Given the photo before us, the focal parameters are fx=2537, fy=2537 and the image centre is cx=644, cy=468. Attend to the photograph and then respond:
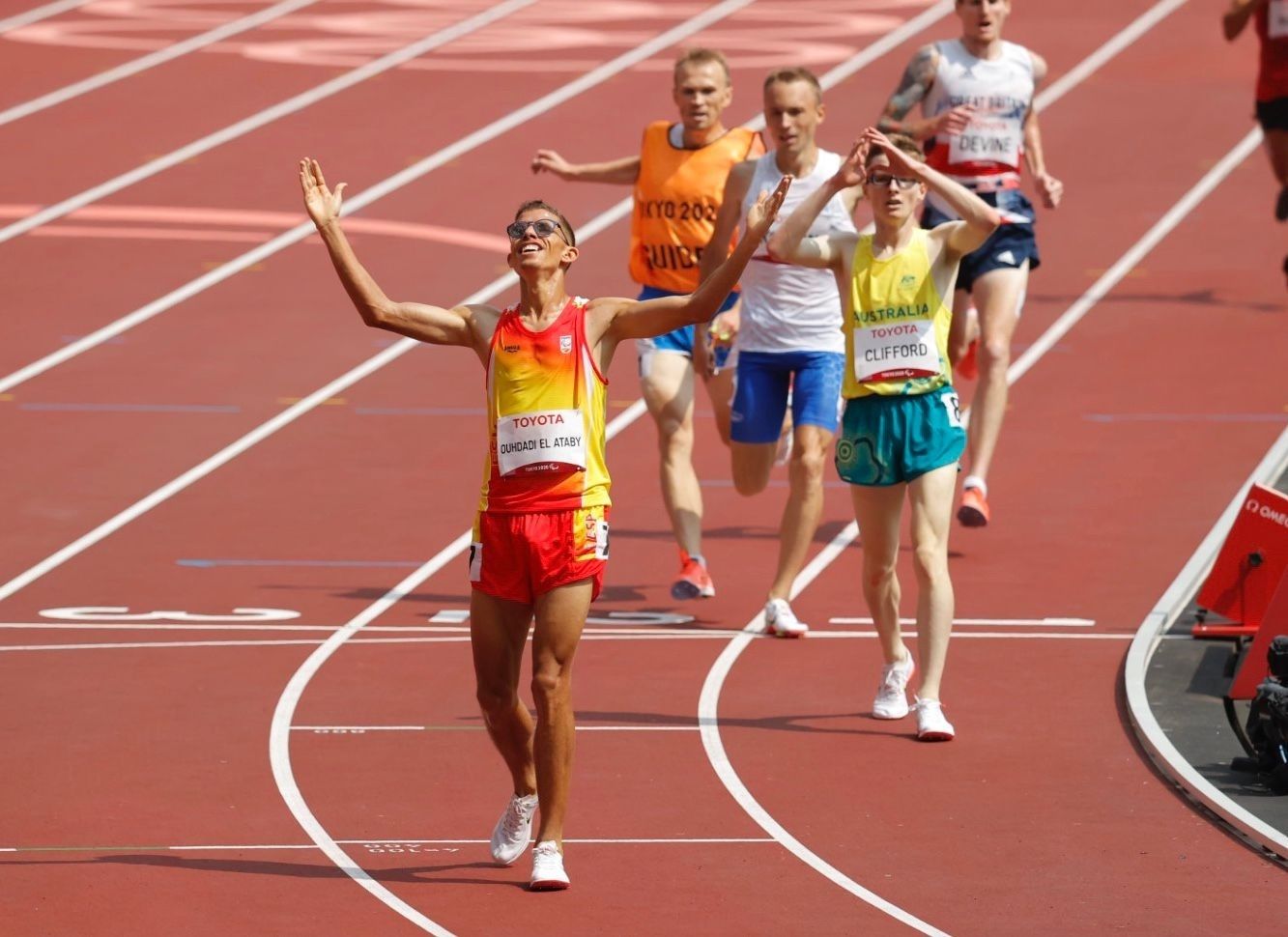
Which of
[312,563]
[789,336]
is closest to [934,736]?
[789,336]

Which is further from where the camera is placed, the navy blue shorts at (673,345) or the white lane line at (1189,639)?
the navy blue shorts at (673,345)

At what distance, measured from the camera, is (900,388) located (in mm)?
9484

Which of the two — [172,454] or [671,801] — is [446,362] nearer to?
[172,454]

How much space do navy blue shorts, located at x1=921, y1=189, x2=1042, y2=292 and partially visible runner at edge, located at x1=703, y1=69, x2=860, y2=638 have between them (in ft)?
5.61

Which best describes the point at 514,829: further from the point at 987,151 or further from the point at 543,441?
the point at 987,151

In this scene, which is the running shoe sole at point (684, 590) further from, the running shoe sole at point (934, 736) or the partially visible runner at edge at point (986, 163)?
the running shoe sole at point (934, 736)

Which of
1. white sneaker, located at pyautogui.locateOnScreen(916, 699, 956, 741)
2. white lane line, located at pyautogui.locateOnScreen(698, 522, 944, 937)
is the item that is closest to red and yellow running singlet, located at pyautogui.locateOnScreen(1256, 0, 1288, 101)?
white lane line, located at pyautogui.locateOnScreen(698, 522, 944, 937)

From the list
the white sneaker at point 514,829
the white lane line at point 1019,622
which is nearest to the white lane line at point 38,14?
the white lane line at point 1019,622

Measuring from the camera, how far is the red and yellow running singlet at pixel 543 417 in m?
7.68

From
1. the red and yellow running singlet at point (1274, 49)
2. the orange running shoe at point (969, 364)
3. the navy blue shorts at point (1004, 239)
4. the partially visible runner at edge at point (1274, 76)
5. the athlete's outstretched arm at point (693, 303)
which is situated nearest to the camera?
the athlete's outstretched arm at point (693, 303)

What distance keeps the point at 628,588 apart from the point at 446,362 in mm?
5248

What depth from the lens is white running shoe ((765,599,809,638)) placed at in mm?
10977

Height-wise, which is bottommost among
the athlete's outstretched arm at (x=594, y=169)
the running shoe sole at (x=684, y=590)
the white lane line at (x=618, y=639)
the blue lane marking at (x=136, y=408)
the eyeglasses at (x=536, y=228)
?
the white lane line at (x=618, y=639)

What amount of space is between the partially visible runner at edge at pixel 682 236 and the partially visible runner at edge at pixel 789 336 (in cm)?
35
